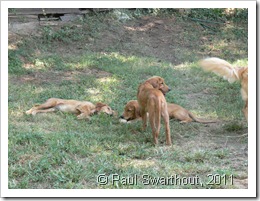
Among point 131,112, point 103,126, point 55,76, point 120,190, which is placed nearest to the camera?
point 120,190

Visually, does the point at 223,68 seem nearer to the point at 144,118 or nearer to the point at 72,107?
the point at 144,118

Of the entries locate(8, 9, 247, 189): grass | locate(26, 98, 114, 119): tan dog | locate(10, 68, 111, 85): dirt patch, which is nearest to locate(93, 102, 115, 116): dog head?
locate(26, 98, 114, 119): tan dog

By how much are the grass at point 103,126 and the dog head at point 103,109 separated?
261 millimetres

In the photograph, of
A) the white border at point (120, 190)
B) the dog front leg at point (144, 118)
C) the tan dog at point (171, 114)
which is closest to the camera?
the white border at point (120, 190)

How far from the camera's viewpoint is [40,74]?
1165 cm

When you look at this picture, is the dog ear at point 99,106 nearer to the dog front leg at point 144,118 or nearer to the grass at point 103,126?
the grass at point 103,126

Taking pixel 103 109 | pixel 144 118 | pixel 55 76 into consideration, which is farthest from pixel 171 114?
pixel 55 76

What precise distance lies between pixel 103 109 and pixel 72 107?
59 centimetres

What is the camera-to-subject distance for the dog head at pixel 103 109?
909cm

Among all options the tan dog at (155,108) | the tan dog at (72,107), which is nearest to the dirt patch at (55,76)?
the tan dog at (72,107)

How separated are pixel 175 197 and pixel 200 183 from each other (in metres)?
0.66

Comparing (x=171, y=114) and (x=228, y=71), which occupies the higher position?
(x=228, y=71)

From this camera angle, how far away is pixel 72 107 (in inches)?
365

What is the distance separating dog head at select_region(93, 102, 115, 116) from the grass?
26 centimetres
